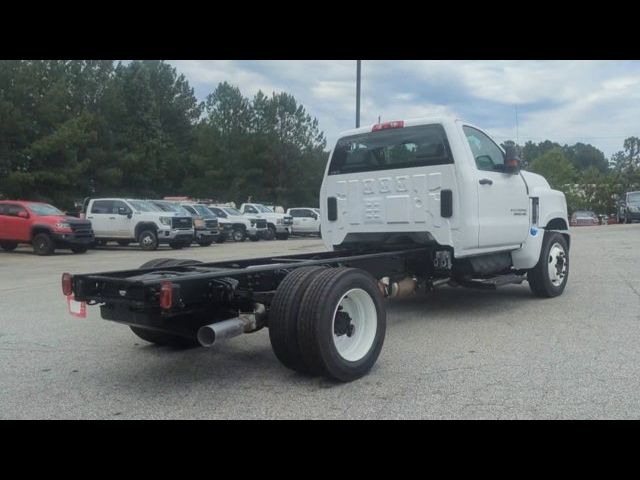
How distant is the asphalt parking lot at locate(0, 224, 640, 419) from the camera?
424 cm

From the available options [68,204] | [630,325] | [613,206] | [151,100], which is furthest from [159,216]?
[613,206]

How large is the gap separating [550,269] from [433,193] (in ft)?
9.14

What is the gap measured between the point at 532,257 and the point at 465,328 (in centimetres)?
201

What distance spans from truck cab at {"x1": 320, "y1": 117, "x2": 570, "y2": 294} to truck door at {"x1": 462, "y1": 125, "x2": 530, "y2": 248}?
0.04ft

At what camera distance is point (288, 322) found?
459 centimetres

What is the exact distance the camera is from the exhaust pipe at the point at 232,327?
4469 millimetres

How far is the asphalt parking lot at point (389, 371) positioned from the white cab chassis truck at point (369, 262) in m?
0.35

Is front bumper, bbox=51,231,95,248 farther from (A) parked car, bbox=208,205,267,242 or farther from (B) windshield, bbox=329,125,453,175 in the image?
(B) windshield, bbox=329,125,453,175

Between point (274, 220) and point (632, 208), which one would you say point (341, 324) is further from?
point (632, 208)

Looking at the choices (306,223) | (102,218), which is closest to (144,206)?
(102,218)

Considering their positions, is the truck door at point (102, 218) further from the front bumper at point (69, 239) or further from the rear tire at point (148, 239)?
the front bumper at point (69, 239)

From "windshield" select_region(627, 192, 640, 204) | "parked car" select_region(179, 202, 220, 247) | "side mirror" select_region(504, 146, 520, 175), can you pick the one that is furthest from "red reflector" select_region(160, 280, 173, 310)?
"windshield" select_region(627, 192, 640, 204)

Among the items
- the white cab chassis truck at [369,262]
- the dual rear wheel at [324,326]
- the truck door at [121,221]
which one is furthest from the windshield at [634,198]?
the dual rear wheel at [324,326]

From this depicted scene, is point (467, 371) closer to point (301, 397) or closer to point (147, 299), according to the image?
point (301, 397)
